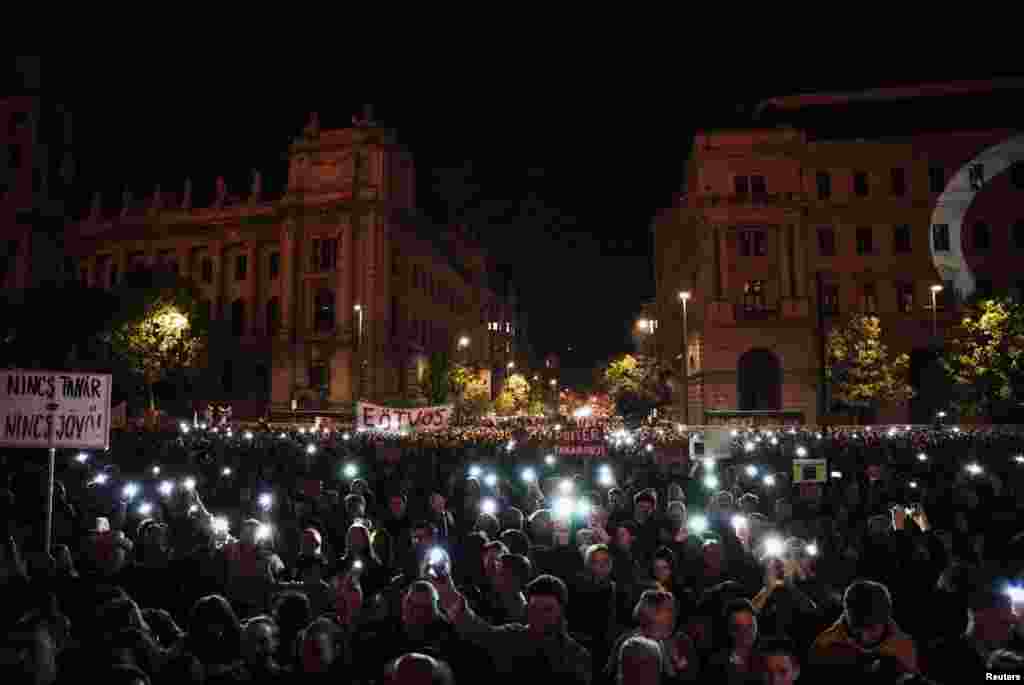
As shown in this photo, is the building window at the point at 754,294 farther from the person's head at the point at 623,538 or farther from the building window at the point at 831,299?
the person's head at the point at 623,538

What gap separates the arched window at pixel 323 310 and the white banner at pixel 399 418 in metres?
41.3

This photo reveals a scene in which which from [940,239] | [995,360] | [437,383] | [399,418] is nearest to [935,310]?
[940,239]

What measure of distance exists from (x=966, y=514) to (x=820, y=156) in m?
47.1

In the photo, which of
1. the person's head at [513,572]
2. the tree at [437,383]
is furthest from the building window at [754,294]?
the person's head at [513,572]

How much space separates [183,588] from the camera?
7.58m

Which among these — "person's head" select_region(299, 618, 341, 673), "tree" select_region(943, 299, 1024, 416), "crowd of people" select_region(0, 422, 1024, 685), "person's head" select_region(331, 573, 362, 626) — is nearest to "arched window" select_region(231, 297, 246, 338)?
"crowd of people" select_region(0, 422, 1024, 685)

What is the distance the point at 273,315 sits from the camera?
66.0m

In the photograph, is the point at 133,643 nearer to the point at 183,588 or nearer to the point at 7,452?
the point at 183,588

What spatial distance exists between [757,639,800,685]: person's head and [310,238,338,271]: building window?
60307mm

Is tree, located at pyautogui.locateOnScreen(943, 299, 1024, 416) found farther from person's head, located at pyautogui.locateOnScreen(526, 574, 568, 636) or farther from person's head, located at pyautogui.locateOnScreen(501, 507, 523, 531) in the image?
person's head, located at pyautogui.locateOnScreen(526, 574, 568, 636)

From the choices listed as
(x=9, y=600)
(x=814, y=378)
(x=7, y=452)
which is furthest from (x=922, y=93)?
(x=9, y=600)

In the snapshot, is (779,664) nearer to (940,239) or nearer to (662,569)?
(662,569)

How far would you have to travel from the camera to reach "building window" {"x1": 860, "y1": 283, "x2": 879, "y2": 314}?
167 ft

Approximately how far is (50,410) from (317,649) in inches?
246
